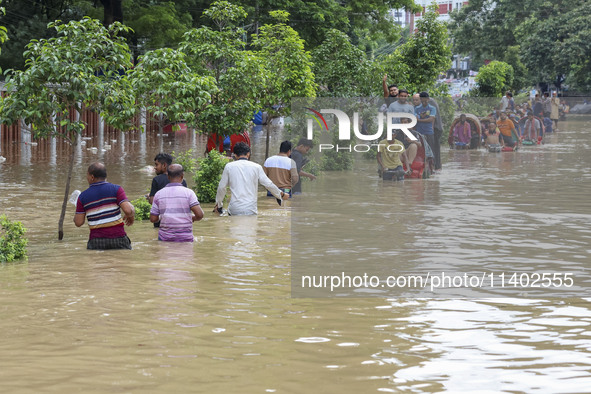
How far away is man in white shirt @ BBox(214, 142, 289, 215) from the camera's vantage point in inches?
532

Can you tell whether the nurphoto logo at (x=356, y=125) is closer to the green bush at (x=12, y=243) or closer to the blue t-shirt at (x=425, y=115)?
the blue t-shirt at (x=425, y=115)

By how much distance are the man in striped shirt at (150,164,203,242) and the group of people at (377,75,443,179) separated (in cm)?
699

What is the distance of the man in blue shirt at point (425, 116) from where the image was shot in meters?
18.5

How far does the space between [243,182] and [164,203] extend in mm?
2148

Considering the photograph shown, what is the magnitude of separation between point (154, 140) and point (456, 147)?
634 inches

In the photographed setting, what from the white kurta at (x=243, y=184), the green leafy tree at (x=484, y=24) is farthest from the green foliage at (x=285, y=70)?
the green leafy tree at (x=484, y=24)

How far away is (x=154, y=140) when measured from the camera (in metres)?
38.0

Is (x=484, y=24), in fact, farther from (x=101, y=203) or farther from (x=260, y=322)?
(x=260, y=322)

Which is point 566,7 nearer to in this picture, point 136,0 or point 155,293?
point 136,0

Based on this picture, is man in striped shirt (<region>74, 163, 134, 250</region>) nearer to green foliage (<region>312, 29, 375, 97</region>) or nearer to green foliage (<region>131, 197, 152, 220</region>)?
green foliage (<region>131, 197, 152, 220</region>)

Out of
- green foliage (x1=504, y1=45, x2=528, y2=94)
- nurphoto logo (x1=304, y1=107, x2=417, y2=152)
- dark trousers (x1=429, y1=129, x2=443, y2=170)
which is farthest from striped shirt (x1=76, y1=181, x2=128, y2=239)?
green foliage (x1=504, y1=45, x2=528, y2=94)

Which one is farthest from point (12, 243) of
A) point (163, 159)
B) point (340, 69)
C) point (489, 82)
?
point (489, 82)

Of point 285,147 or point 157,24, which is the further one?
point 157,24

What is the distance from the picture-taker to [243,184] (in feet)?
45.2
